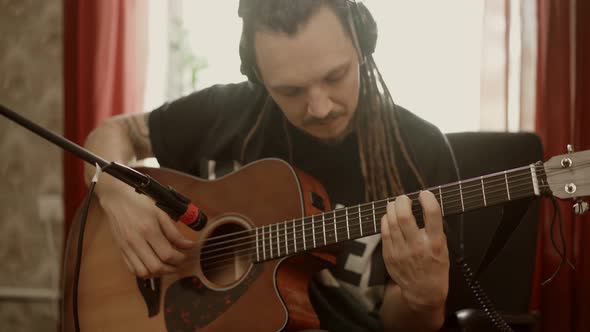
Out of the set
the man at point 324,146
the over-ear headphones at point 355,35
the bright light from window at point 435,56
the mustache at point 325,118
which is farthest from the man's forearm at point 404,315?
the bright light from window at point 435,56

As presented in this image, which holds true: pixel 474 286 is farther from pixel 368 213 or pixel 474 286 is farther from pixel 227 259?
pixel 227 259

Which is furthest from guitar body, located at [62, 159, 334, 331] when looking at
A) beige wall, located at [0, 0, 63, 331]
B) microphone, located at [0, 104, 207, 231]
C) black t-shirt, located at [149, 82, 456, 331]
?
beige wall, located at [0, 0, 63, 331]

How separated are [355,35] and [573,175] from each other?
23.0 inches

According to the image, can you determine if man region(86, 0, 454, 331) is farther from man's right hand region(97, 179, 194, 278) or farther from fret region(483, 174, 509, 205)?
fret region(483, 174, 509, 205)

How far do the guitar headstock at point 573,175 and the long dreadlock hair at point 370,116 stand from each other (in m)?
0.41

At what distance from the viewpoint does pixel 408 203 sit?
852 mm

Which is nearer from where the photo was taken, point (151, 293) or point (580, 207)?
point (580, 207)

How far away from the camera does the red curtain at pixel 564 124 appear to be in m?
1.39

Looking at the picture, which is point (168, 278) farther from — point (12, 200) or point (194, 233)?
point (12, 200)

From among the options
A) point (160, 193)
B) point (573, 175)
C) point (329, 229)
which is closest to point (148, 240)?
point (160, 193)

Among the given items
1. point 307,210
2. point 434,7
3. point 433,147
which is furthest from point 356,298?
point 434,7

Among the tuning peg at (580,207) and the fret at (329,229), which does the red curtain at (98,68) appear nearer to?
the fret at (329,229)

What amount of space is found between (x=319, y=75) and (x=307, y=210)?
0.29 m

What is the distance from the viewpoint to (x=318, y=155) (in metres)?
1.21
